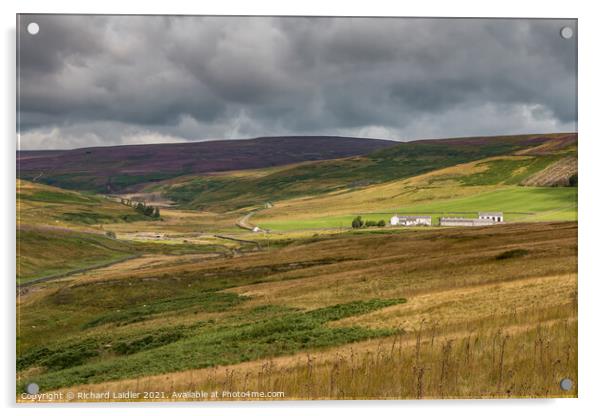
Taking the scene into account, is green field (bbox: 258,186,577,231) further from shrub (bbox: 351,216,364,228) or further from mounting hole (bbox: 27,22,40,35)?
mounting hole (bbox: 27,22,40,35)

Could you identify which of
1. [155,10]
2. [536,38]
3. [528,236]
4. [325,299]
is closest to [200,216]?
[325,299]

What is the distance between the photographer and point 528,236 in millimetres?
13438

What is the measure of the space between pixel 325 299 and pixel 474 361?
4.03 meters

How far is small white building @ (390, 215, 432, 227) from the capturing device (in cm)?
1373

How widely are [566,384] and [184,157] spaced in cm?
1118

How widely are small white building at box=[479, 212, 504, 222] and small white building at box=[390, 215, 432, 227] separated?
4.36 ft

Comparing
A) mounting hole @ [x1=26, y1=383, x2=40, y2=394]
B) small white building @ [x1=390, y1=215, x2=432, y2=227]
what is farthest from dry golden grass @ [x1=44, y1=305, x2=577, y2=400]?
small white building @ [x1=390, y1=215, x2=432, y2=227]

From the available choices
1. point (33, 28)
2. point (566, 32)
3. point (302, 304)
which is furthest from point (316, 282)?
point (33, 28)

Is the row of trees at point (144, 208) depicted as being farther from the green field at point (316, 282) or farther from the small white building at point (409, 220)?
the small white building at point (409, 220)

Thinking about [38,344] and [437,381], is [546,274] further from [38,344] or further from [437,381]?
[38,344]

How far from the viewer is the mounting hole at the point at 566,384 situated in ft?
36.5

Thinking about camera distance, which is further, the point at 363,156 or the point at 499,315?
the point at 363,156

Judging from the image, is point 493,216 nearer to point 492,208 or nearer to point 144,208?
point 492,208

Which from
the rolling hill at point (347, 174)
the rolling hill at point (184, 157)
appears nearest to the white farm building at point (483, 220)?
the rolling hill at point (347, 174)
